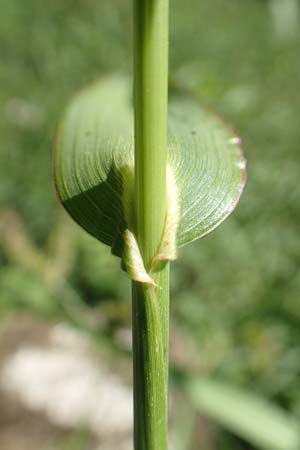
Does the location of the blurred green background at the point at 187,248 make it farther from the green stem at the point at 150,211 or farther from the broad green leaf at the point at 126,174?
the green stem at the point at 150,211

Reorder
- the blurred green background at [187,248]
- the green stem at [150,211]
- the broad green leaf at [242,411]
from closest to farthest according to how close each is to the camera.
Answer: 1. the green stem at [150,211]
2. the broad green leaf at [242,411]
3. the blurred green background at [187,248]

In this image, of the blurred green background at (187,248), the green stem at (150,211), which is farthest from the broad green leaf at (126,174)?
the blurred green background at (187,248)

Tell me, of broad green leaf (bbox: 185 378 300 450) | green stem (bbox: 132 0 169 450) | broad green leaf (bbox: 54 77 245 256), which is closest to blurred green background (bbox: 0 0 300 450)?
broad green leaf (bbox: 185 378 300 450)

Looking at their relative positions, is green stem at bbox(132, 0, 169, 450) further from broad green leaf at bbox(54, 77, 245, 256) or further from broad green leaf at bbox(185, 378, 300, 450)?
broad green leaf at bbox(185, 378, 300, 450)

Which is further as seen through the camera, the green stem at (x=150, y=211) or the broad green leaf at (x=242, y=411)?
the broad green leaf at (x=242, y=411)

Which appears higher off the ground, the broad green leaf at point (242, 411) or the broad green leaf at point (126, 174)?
the broad green leaf at point (126, 174)

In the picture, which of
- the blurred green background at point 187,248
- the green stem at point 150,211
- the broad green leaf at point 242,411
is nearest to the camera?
the green stem at point 150,211
